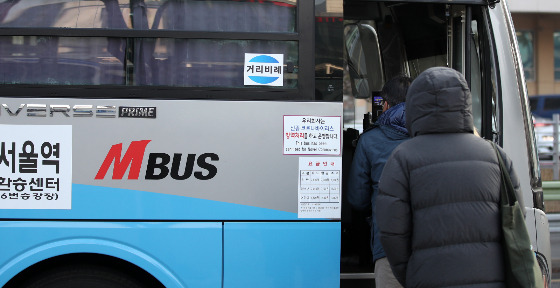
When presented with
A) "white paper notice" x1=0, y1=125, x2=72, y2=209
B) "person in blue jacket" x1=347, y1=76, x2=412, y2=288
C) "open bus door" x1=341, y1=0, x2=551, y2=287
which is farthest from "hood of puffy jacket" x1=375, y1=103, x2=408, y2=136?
"white paper notice" x1=0, y1=125, x2=72, y2=209

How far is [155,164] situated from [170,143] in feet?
0.45

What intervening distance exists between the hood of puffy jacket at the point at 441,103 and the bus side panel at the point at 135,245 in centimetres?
128

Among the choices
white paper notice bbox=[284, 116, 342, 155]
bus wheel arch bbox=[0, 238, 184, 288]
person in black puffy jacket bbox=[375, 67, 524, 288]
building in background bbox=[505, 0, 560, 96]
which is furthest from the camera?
building in background bbox=[505, 0, 560, 96]

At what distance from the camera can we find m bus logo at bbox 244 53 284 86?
300 cm

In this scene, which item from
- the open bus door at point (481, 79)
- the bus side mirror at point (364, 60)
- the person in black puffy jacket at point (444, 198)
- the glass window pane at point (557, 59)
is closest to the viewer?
the person in black puffy jacket at point (444, 198)

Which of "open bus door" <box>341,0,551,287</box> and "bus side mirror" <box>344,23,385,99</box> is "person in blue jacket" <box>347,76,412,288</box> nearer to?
"open bus door" <box>341,0,551,287</box>

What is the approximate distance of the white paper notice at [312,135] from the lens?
2.96 meters

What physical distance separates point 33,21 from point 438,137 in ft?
7.18

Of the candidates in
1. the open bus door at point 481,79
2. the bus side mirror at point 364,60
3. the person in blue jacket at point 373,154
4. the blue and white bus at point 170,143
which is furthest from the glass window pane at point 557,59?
the person in blue jacket at point 373,154

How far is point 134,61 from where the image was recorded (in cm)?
296

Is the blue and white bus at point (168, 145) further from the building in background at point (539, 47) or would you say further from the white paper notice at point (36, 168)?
the building in background at point (539, 47)

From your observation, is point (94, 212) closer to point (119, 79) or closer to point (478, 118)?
point (119, 79)

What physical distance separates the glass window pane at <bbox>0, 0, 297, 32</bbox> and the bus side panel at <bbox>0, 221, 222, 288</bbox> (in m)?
1.07

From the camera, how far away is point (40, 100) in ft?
9.48
